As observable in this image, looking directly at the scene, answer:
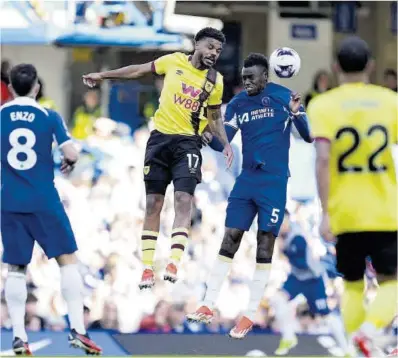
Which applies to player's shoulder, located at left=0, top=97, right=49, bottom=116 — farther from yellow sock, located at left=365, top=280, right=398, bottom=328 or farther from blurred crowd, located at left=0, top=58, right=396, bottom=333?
yellow sock, located at left=365, top=280, right=398, bottom=328

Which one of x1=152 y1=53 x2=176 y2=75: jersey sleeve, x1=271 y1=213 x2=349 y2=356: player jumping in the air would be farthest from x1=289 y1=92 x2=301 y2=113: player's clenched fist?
x1=271 y1=213 x2=349 y2=356: player jumping in the air

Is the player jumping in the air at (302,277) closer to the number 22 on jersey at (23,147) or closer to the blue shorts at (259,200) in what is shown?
the blue shorts at (259,200)

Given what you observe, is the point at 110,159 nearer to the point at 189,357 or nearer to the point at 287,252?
the point at 287,252

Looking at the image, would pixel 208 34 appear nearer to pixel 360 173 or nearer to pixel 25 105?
pixel 25 105

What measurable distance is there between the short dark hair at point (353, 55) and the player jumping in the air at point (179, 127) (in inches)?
54.2

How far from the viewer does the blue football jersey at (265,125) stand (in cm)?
1104

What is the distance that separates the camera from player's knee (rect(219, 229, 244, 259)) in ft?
37.1

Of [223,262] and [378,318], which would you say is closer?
[378,318]

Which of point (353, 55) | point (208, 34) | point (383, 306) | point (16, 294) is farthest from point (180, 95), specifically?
point (383, 306)

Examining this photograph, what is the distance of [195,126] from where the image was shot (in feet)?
36.3

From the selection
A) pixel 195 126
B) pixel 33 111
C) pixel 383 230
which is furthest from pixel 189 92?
pixel 383 230

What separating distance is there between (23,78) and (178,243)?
64.1 inches

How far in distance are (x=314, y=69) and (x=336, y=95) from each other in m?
9.12

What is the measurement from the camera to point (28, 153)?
36.4 ft
